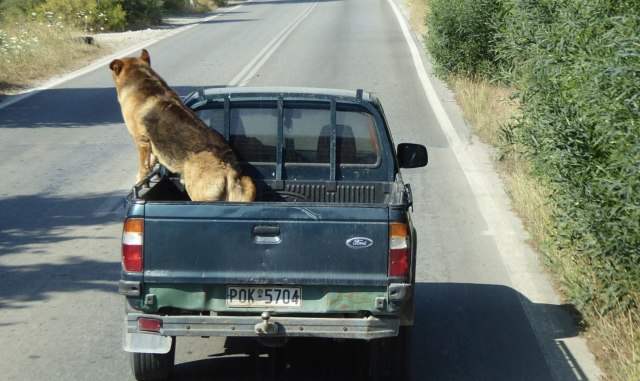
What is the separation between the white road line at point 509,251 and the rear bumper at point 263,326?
1.71 metres

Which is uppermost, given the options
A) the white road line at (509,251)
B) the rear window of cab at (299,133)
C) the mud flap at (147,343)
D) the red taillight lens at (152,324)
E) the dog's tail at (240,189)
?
the rear window of cab at (299,133)

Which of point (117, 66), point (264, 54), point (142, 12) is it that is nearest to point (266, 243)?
point (117, 66)

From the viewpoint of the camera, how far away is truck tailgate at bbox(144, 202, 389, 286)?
4664 mm

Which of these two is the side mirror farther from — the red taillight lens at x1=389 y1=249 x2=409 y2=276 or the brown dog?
the red taillight lens at x1=389 y1=249 x2=409 y2=276

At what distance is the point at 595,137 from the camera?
246 inches

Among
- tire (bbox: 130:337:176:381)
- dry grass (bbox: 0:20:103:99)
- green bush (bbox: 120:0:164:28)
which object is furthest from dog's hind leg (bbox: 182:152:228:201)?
green bush (bbox: 120:0:164:28)

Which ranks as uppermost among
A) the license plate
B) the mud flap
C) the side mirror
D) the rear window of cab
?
the rear window of cab

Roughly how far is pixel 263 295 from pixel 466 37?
1473 cm

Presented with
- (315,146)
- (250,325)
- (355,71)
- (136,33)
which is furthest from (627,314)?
(136,33)

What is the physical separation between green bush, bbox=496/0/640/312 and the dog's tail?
88.5 inches

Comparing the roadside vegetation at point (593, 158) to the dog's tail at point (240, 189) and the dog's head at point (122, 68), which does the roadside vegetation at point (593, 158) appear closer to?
the dog's tail at point (240, 189)

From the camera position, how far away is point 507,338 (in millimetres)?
6340

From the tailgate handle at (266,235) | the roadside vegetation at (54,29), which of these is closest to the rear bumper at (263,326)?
the tailgate handle at (266,235)

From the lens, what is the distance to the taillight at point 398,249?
468 cm
